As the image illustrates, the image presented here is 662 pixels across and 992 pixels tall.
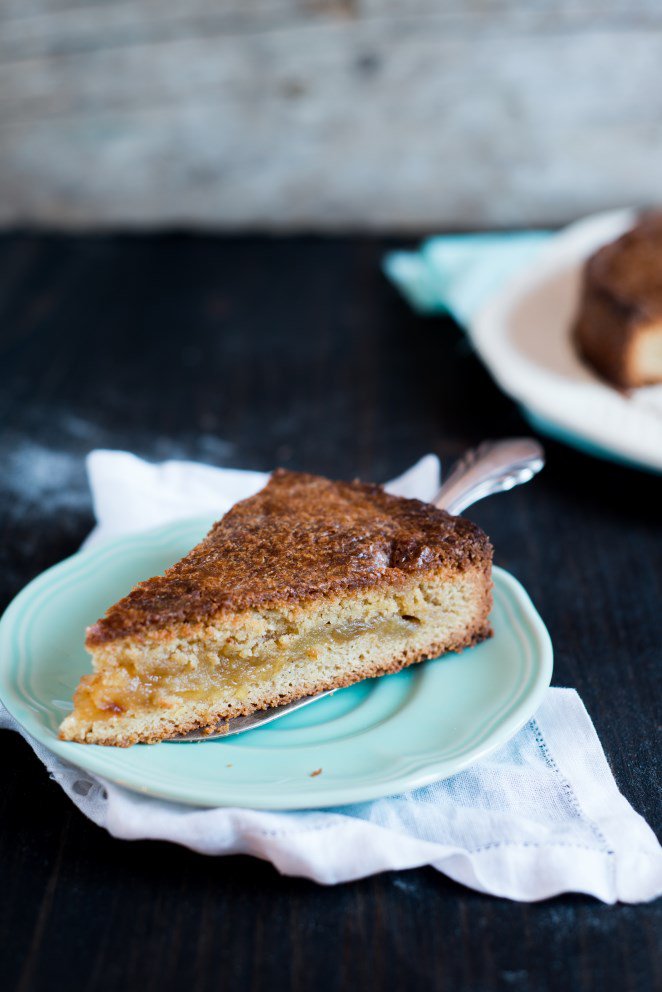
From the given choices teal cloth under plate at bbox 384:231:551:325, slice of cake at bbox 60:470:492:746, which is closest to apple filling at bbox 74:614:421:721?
slice of cake at bbox 60:470:492:746

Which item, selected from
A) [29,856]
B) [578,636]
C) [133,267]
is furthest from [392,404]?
[29,856]

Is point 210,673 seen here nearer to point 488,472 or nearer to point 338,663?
point 338,663

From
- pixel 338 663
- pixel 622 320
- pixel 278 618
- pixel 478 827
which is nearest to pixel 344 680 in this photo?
pixel 338 663

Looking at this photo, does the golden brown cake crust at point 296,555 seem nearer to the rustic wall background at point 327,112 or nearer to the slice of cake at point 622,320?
the slice of cake at point 622,320

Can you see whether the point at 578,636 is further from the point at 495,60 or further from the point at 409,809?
the point at 495,60

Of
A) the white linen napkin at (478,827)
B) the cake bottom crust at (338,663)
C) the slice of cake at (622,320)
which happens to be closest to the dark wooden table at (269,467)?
the white linen napkin at (478,827)

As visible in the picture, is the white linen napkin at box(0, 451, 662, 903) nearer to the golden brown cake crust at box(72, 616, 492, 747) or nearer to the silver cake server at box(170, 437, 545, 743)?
the golden brown cake crust at box(72, 616, 492, 747)
